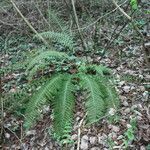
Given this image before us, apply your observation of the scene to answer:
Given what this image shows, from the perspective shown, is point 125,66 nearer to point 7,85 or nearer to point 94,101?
point 7,85

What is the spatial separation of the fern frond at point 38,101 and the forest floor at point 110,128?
3.29 feet

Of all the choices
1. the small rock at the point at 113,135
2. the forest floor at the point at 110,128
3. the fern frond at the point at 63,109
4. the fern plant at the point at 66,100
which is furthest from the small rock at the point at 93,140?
the fern frond at the point at 63,109

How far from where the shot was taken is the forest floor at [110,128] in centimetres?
391

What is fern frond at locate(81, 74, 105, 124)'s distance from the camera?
2809 mm

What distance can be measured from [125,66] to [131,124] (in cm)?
142

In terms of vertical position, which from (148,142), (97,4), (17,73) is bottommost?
(148,142)

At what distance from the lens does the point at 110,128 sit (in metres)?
4.09

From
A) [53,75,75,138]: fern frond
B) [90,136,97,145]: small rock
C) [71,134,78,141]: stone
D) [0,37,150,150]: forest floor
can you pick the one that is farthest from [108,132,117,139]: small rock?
[53,75,75,138]: fern frond

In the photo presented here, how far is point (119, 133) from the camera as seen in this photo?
401cm

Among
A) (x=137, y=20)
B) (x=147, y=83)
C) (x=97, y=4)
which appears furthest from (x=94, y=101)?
(x=97, y=4)

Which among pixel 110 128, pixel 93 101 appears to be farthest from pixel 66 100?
pixel 110 128

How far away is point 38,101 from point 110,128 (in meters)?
1.44

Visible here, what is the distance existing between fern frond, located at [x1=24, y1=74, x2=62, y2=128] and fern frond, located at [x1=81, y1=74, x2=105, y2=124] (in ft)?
0.95

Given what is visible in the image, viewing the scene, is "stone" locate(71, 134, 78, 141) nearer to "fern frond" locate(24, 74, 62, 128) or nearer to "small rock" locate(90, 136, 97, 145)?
"small rock" locate(90, 136, 97, 145)
